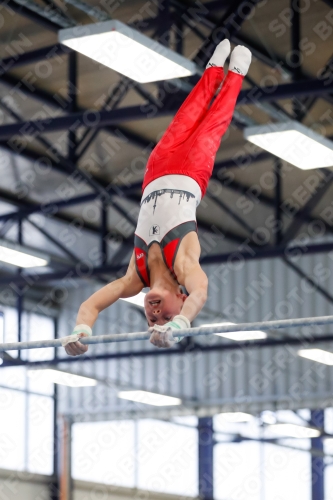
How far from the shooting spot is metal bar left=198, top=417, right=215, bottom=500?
2155 cm

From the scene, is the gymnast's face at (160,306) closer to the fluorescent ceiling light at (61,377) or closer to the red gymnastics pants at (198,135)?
the red gymnastics pants at (198,135)

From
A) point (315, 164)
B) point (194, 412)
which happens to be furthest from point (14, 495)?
point (315, 164)

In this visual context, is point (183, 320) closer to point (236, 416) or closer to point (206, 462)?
point (236, 416)

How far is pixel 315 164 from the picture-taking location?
36.6ft

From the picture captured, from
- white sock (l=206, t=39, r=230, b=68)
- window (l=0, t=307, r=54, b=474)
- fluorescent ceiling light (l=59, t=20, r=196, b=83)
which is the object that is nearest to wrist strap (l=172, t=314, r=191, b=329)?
white sock (l=206, t=39, r=230, b=68)

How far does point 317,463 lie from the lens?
23.1 m

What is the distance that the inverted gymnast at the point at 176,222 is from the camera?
645 cm

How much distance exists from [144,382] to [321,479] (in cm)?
505

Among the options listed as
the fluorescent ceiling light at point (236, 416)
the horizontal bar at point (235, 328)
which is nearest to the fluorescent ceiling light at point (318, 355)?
the fluorescent ceiling light at point (236, 416)

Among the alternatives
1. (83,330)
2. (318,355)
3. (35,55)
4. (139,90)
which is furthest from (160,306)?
(318,355)

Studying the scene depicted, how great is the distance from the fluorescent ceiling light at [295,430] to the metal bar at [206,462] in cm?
140

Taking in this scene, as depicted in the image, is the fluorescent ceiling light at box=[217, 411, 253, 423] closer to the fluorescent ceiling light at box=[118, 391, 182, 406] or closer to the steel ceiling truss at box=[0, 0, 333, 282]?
the fluorescent ceiling light at box=[118, 391, 182, 406]

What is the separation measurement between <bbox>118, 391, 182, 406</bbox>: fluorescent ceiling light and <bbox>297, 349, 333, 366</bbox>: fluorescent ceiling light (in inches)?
152

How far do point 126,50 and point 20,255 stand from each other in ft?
17.4
